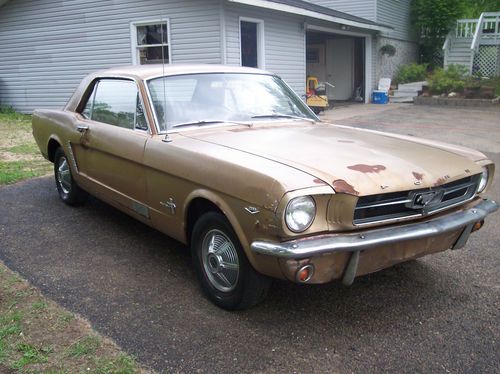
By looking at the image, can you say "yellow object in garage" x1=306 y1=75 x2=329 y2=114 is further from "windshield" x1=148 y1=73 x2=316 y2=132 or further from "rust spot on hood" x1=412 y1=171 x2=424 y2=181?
"rust spot on hood" x1=412 y1=171 x2=424 y2=181

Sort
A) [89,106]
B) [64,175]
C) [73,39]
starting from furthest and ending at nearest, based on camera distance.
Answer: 1. [73,39]
2. [64,175]
3. [89,106]

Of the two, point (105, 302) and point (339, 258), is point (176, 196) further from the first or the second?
point (339, 258)

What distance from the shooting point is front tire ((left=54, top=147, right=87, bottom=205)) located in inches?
219

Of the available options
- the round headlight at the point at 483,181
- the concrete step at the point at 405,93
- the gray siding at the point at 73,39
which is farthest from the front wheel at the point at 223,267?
the concrete step at the point at 405,93

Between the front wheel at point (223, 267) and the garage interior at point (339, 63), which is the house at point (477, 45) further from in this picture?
the front wheel at point (223, 267)

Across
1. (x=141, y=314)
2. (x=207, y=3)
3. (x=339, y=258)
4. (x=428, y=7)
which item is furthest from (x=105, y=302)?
(x=428, y=7)

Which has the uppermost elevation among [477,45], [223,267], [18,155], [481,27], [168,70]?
A: [481,27]

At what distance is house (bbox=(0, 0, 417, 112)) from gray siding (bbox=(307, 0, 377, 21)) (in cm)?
5

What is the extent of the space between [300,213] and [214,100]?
5.92 ft

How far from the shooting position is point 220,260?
3.35 m

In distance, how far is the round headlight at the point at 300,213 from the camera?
2746mm

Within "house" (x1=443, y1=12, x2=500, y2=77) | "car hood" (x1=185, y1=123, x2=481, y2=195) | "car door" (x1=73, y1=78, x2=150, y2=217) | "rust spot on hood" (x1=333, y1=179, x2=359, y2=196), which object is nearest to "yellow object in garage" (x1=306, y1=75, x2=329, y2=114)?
"house" (x1=443, y1=12, x2=500, y2=77)

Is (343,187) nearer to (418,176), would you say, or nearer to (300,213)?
(300,213)

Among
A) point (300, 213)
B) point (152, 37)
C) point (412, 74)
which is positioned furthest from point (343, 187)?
point (412, 74)
